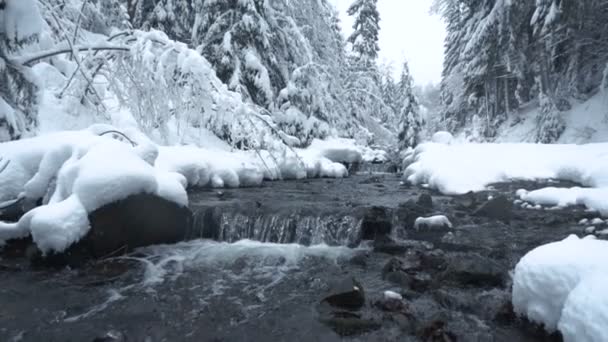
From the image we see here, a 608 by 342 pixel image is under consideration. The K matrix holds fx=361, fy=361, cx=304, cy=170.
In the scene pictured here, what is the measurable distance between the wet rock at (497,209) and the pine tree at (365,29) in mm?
28381

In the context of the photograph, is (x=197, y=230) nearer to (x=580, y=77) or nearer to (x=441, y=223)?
(x=441, y=223)

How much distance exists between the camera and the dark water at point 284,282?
4090 mm

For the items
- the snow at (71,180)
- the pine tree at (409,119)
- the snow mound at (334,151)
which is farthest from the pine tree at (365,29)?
the snow at (71,180)

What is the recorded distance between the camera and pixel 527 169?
432 inches

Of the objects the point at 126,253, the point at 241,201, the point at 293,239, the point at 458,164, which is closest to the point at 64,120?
the point at 241,201

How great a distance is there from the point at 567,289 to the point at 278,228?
5207 millimetres

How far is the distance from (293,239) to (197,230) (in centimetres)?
206

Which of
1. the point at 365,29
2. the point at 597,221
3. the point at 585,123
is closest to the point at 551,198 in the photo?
the point at 597,221

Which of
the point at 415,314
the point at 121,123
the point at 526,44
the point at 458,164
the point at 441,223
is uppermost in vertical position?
the point at 526,44

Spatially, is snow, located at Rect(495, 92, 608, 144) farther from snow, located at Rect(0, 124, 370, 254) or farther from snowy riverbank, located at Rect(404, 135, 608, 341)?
snow, located at Rect(0, 124, 370, 254)

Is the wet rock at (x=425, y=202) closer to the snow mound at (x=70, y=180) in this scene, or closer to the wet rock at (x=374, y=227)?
the wet rock at (x=374, y=227)

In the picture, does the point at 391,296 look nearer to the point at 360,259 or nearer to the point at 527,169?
the point at 360,259

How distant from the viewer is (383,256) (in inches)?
253

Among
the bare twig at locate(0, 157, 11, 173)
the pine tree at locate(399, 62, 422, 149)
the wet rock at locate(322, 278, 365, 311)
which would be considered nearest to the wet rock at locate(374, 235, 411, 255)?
the wet rock at locate(322, 278, 365, 311)
